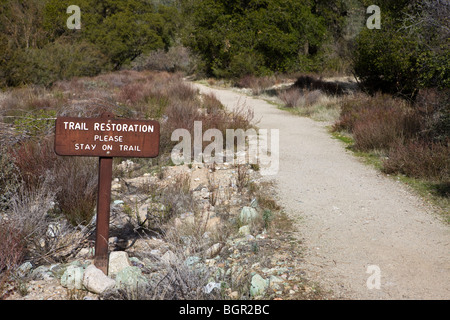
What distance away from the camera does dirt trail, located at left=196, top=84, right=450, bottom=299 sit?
138 inches

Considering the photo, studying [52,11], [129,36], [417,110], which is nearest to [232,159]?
[417,110]

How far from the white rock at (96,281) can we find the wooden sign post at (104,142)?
201 millimetres

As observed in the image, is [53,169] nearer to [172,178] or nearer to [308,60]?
[172,178]

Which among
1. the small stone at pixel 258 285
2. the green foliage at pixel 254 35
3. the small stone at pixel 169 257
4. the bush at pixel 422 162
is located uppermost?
the green foliage at pixel 254 35

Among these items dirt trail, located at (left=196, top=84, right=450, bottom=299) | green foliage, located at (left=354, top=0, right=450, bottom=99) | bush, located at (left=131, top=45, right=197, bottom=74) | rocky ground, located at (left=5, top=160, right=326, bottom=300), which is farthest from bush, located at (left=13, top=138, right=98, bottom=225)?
bush, located at (left=131, top=45, right=197, bottom=74)

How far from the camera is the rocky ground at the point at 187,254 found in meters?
3.33

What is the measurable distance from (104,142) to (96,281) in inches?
43.3

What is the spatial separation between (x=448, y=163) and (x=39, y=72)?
57.1 feet

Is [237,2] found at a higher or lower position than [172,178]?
higher

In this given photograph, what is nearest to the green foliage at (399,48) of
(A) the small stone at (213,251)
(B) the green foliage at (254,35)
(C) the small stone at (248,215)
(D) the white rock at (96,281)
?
(C) the small stone at (248,215)

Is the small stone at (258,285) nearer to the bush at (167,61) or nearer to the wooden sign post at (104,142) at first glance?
the wooden sign post at (104,142)

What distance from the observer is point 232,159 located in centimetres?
788

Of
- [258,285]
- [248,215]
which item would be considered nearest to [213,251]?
[258,285]

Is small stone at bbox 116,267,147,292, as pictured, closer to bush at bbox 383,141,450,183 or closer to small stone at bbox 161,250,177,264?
small stone at bbox 161,250,177,264
